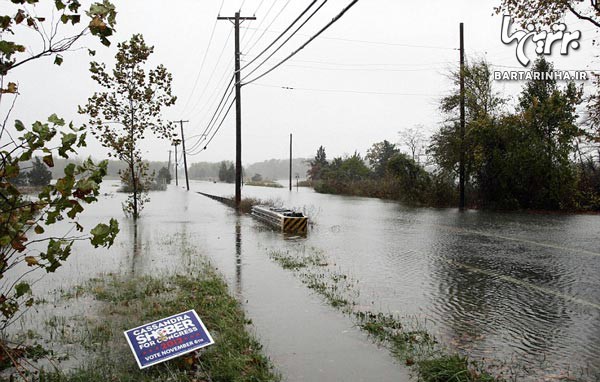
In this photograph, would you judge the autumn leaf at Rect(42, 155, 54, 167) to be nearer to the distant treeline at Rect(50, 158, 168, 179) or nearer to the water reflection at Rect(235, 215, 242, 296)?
the distant treeline at Rect(50, 158, 168, 179)

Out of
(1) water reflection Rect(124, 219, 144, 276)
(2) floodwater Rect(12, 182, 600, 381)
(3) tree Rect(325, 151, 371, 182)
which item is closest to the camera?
(2) floodwater Rect(12, 182, 600, 381)

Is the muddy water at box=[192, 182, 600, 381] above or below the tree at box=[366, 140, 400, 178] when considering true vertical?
below

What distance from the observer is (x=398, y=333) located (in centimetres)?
539

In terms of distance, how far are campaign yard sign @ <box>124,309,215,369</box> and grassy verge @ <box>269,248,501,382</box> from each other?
78.1 inches

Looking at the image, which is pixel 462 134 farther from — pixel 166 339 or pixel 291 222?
pixel 166 339

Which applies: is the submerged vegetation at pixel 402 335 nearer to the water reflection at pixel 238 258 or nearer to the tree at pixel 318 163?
the water reflection at pixel 238 258

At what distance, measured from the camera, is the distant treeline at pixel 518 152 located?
22.2 metres

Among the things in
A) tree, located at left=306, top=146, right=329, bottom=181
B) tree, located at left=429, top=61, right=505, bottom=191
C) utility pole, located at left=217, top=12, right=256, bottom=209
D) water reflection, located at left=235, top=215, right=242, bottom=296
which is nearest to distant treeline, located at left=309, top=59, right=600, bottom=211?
tree, located at left=429, top=61, right=505, bottom=191

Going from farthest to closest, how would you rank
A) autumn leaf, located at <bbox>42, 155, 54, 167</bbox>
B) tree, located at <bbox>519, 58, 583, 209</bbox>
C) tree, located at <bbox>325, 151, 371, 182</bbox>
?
tree, located at <bbox>325, 151, 371, 182</bbox> < tree, located at <bbox>519, 58, 583, 209</bbox> < autumn leaf, located at <bbox>42, 155, 54, 167</bbox>

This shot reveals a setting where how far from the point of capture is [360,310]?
6418 mm

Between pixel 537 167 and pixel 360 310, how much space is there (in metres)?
19.2

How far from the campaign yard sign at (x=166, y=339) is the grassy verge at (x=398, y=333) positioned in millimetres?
1983

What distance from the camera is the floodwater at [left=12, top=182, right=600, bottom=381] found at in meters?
4.79

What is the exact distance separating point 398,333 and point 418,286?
261 cm
